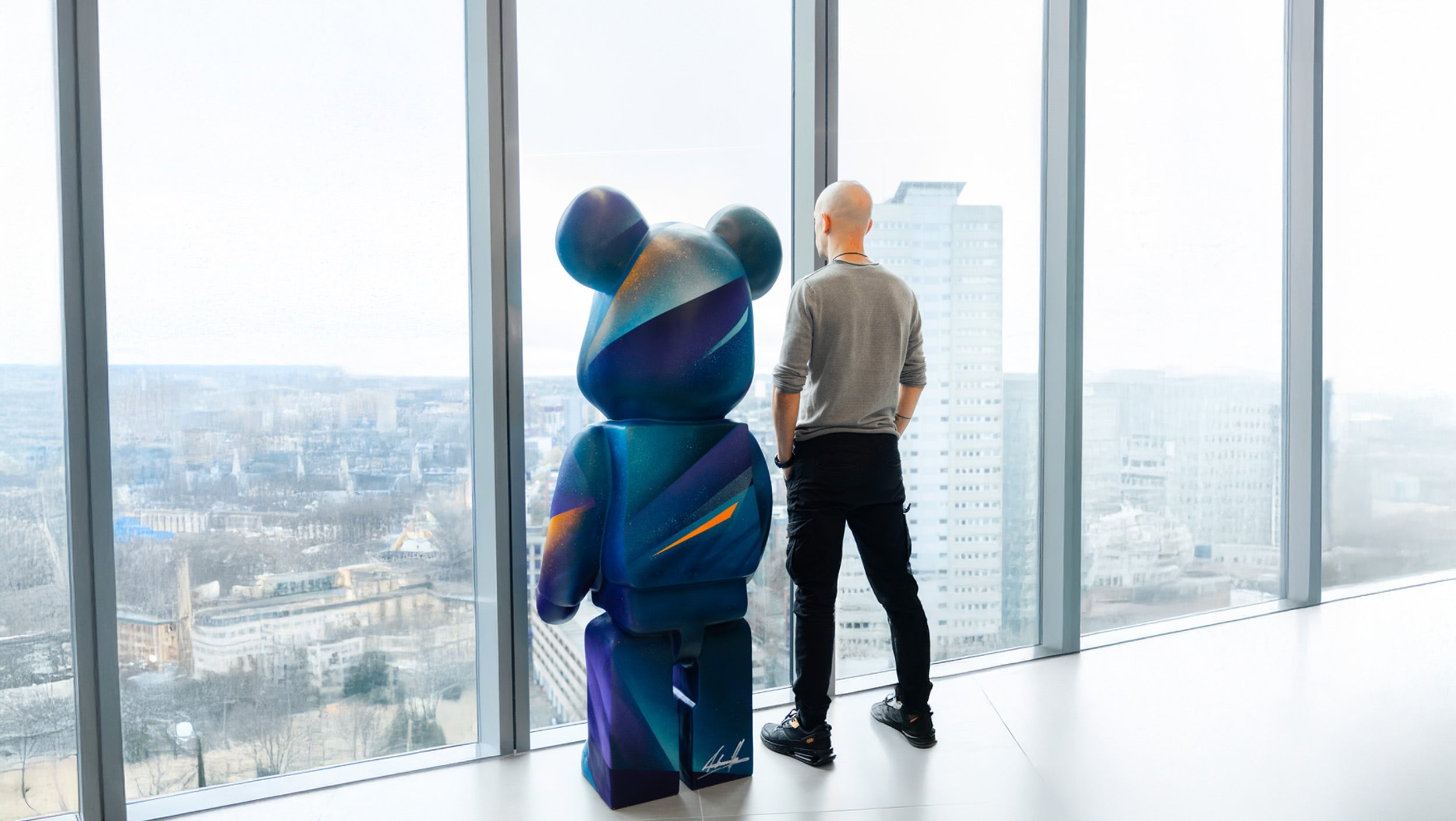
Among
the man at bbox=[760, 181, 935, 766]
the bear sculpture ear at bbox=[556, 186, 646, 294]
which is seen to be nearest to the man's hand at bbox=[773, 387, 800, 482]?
the man at bbox=[760, 181, 935, 766]

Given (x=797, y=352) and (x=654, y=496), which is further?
(x=797, y=352)

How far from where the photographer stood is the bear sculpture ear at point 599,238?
176 cm

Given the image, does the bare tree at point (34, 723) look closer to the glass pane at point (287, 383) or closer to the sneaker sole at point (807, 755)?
the glass pane at point (287, 383)

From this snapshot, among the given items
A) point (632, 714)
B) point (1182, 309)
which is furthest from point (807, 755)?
point (1182, 309)

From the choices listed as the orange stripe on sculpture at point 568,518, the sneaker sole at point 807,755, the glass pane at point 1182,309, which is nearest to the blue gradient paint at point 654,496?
the orange stripe on sculpture at point 568,518

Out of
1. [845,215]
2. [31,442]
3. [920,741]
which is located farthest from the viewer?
[920,741]

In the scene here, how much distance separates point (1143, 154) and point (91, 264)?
3.30 metres

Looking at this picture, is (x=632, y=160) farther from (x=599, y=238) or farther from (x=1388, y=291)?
(x=1388, y=291)

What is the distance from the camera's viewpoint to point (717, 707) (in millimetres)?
1910

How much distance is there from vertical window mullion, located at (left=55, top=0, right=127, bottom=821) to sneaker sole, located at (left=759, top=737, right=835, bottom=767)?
57.2 inches

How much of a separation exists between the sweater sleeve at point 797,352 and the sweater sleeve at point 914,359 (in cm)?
28

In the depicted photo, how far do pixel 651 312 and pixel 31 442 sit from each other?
1306 millimetres

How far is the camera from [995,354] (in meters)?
2.89

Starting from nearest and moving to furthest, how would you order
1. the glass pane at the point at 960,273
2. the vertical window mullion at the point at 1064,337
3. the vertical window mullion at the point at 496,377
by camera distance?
the vertical window mullion at the point at 496,377 → the glass pane at the point at 960,273 → the vertical window mullion at the point at 1064,337
